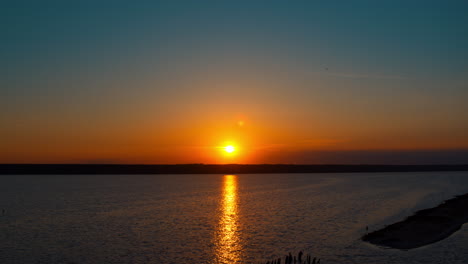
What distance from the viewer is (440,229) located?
128ft

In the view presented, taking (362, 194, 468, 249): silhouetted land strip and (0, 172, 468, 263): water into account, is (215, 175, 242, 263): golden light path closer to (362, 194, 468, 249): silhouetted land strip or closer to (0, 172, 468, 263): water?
(0, 172, 468, 263): water

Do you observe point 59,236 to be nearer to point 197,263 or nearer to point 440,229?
point 197,263

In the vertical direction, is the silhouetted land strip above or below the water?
above

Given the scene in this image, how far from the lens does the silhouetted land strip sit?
107ft

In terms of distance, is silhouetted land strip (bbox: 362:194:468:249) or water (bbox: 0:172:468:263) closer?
water (bbox: 0:172:468:263)

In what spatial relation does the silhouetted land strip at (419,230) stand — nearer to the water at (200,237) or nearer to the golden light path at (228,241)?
the water at (200,237)

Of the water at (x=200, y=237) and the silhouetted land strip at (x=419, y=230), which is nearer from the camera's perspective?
the water at (x=200, y=237)

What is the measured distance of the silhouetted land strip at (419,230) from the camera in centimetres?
3272

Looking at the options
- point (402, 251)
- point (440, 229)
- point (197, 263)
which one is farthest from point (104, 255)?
point (440, 229)

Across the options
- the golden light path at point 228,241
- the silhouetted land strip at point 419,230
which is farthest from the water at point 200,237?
the silhouetted land strip at point 419,230

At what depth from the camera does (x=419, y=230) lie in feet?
125

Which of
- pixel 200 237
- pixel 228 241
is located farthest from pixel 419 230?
pixel 200 237

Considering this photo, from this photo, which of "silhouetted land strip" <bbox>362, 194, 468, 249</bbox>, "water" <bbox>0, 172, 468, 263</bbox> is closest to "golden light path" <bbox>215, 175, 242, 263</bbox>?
"water" <bbox>0, 172, 468, 263</bbox>

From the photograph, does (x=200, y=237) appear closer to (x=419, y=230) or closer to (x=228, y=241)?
(x=228, y=241)
